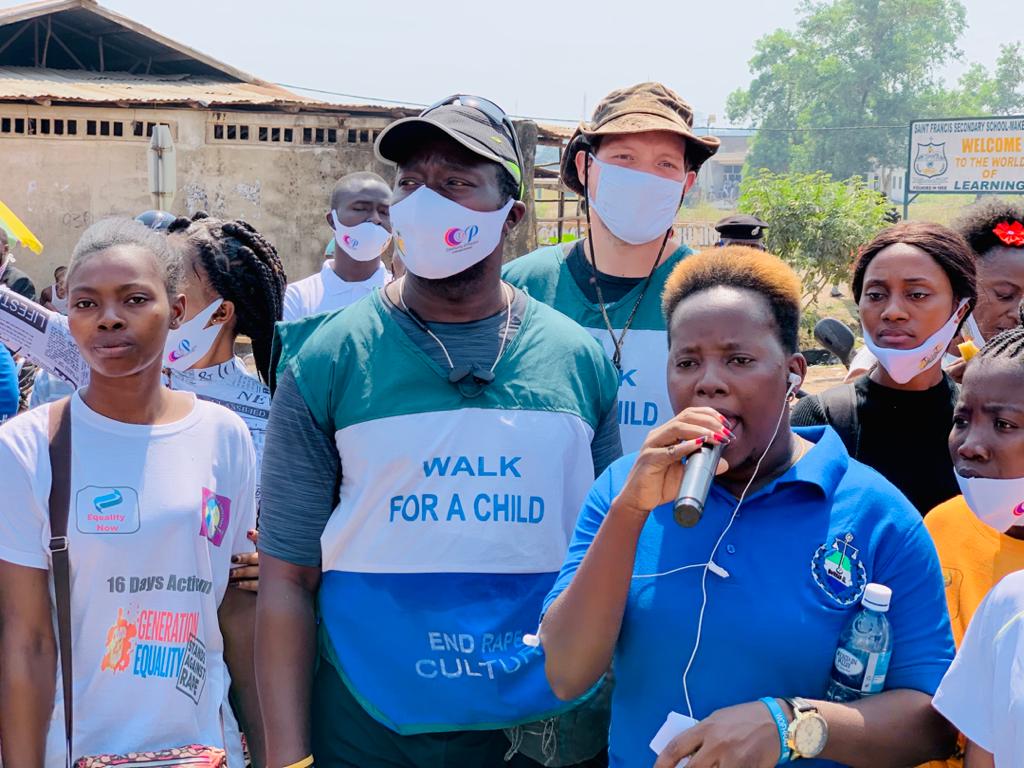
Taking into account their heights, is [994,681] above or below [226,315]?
below

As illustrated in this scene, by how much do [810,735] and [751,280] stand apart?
0.94 metres

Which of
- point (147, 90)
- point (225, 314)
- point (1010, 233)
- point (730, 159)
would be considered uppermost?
point (730, 159)

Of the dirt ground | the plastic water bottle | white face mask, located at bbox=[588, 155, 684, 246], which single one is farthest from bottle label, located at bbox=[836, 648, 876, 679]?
the dirt ground

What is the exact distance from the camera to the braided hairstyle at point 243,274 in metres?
4.01

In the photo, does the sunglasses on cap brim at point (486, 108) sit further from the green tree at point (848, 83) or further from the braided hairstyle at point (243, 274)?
the green tree at point (848, 83)

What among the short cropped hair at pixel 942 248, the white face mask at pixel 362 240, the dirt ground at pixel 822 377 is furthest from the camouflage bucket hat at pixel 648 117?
the dirt ground at pixel 822 377

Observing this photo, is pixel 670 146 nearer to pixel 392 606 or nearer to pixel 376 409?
pixel 376 409

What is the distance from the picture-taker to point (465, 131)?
281cm

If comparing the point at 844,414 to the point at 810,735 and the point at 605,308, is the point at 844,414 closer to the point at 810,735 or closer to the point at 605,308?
the point at 605,308

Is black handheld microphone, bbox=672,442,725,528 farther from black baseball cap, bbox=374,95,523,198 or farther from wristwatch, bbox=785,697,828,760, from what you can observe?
black baseball cap, bbox=374,95,523,198

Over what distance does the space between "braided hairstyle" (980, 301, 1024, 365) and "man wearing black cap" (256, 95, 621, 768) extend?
38.3 inches

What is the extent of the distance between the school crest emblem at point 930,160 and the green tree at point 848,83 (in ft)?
148

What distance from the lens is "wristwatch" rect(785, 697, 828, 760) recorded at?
2104mm

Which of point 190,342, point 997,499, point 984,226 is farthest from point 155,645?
point 984,226
